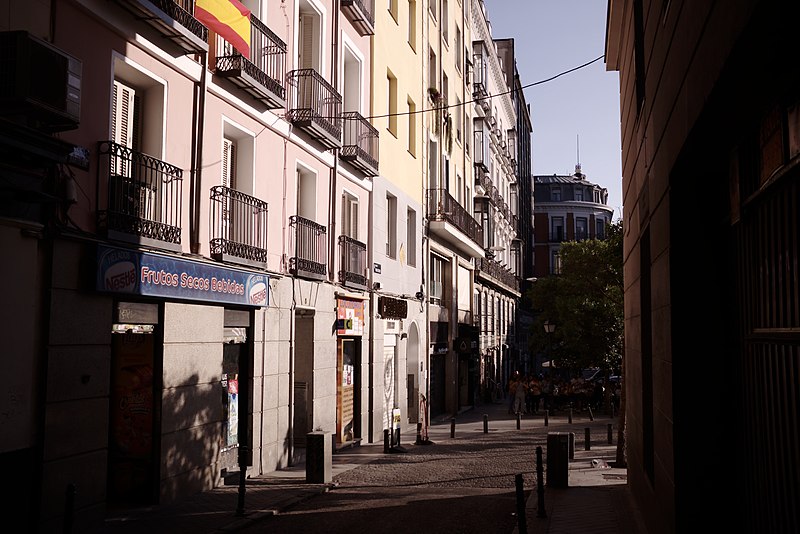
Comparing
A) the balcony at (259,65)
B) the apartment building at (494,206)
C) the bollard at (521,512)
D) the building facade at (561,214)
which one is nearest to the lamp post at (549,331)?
the apartment building at (494,206)

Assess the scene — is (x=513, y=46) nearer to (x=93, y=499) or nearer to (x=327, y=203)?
(x=327, y=203)

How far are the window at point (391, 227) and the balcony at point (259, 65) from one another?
9.17m

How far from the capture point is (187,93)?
14109 millimetres

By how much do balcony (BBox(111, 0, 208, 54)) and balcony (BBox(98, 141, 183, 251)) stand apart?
1.93 meters

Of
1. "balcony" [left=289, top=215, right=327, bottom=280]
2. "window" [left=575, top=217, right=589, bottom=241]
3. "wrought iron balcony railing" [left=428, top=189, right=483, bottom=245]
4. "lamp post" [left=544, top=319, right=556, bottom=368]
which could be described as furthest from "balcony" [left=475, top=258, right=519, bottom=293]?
"window" [left=575, top=217, right=589, bottom=241]

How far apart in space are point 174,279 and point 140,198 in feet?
4.75

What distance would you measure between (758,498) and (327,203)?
16210 millimetres

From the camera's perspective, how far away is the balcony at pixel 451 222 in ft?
104

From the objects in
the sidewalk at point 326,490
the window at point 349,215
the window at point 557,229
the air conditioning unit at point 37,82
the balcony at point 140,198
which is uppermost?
the window at point 557,229

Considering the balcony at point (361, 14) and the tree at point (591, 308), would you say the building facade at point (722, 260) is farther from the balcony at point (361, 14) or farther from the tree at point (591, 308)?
the tree at point (591, 308)

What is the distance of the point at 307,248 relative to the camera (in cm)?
1908

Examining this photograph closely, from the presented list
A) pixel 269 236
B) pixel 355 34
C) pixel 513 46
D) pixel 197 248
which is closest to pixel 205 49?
pixel 197 248

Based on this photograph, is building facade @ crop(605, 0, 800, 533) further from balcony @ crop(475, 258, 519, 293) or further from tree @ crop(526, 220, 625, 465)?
balcony @ crop(475, 258, 519, 293)

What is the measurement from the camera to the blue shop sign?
11.6 meters
